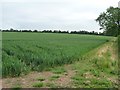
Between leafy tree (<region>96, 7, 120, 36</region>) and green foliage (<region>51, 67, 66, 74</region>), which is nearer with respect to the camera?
green foliage (<region>51, 67, 66, 74</region>)

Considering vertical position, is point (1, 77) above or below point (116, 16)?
below

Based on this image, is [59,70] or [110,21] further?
[110,21]

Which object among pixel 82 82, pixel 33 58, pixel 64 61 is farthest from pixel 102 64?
pixel 82 82

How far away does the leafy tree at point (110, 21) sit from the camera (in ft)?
144

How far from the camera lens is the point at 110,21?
44750mm

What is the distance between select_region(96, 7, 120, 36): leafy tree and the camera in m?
44.0

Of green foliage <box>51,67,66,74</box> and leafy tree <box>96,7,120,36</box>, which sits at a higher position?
leafy tree <box>96,7,120,36</box>

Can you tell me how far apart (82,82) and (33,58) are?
3.72m

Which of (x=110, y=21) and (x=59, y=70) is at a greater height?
(x=110, y=21)

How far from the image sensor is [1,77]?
1201cm

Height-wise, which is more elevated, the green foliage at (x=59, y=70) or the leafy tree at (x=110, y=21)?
the leafy tree at (x=110, y=21)

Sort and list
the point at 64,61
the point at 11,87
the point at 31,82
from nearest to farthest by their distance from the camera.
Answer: the point at 11,87 → the point at 31,82 → the point at 64,61

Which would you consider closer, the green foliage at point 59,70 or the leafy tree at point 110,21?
the green foliage at point 59,70

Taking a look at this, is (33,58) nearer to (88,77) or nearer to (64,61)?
(64,61)
